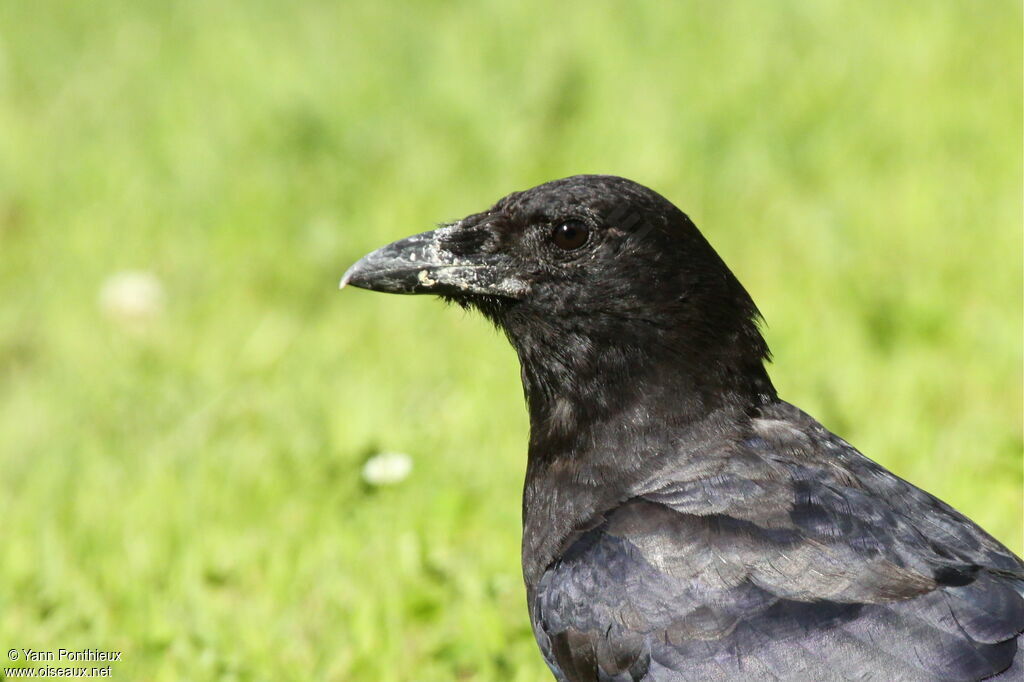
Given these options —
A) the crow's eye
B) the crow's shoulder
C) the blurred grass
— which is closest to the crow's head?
the crow's eye

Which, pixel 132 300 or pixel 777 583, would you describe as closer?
pixel 777 583

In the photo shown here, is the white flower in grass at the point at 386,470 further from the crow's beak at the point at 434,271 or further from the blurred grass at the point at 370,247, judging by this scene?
the crow's beak at the point at 434,271

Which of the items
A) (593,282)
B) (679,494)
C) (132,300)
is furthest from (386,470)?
(132,300)

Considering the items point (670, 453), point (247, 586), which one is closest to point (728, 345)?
point (670, 453)

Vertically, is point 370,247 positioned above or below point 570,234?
above

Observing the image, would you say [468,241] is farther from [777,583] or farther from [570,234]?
[777,583]

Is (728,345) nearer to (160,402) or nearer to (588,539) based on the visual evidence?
(588,539)

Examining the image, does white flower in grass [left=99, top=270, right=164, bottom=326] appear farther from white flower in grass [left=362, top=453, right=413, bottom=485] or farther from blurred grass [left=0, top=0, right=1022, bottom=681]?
white flower in grass [left=362, top=453, right=413, bottom=485]

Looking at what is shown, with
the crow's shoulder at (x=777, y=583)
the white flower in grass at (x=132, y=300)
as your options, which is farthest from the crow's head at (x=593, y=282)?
the white flower in grass at (x=132, y=300)
